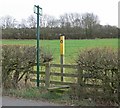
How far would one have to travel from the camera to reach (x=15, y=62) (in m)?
8.76

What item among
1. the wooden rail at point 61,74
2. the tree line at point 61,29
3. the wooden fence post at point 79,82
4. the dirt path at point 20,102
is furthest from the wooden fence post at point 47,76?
the tree line at point 61,29

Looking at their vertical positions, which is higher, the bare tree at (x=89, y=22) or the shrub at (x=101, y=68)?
the bare tree at (x=89, y=22)

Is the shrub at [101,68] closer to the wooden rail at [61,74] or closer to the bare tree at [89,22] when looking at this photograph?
the wooden rail at [61,74]

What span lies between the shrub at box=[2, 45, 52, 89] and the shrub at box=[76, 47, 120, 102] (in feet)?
6.91

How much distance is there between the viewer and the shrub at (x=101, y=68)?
662 centimetres

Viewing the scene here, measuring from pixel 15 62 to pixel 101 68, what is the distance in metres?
3.13

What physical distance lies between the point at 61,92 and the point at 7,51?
2.31 metres

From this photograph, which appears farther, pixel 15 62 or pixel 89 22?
pixel 89 22

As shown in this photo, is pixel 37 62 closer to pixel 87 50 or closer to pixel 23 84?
pixel 23 84

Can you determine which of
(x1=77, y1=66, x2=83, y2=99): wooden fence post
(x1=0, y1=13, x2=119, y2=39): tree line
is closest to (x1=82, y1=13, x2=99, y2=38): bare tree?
(x1=0, y1=13, x2=119, y2=39): tree line

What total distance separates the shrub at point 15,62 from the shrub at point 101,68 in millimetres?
2108

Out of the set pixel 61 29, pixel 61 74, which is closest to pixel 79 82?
pixel 61 74

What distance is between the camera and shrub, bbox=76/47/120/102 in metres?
6.62

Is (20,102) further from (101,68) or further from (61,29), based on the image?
(61,29)
